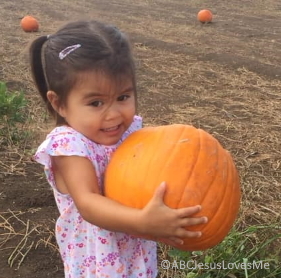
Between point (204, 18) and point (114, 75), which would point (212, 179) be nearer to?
point (114, 75)

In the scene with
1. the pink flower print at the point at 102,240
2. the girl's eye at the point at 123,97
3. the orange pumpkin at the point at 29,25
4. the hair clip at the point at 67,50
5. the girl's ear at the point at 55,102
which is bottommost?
the orange pumpkin at the point at 29,25

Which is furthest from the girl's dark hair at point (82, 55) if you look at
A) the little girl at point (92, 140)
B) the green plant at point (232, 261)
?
the green plant at point (232, 261)

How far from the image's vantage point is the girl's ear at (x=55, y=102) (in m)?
2.20

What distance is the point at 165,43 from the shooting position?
10.4 metres

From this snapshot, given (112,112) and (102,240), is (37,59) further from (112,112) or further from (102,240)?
(102,240)

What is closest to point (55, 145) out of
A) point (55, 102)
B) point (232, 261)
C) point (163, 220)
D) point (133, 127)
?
point (55, 102)

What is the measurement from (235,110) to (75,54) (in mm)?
4818

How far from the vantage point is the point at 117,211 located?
197cm

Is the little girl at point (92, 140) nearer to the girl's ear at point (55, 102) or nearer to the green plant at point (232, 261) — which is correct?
the girl's ear at point (55, 102)

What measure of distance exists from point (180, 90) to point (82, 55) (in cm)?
561

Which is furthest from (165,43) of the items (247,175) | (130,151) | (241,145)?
(130,151)

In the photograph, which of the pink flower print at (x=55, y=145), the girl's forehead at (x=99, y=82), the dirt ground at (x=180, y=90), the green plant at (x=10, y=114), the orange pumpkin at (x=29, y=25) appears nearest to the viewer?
the girl's forehead at (x=99, y=82)

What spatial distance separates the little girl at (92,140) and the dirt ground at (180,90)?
963 mm

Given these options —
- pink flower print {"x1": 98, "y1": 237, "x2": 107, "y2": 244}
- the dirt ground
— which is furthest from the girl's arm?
the dirt ground
